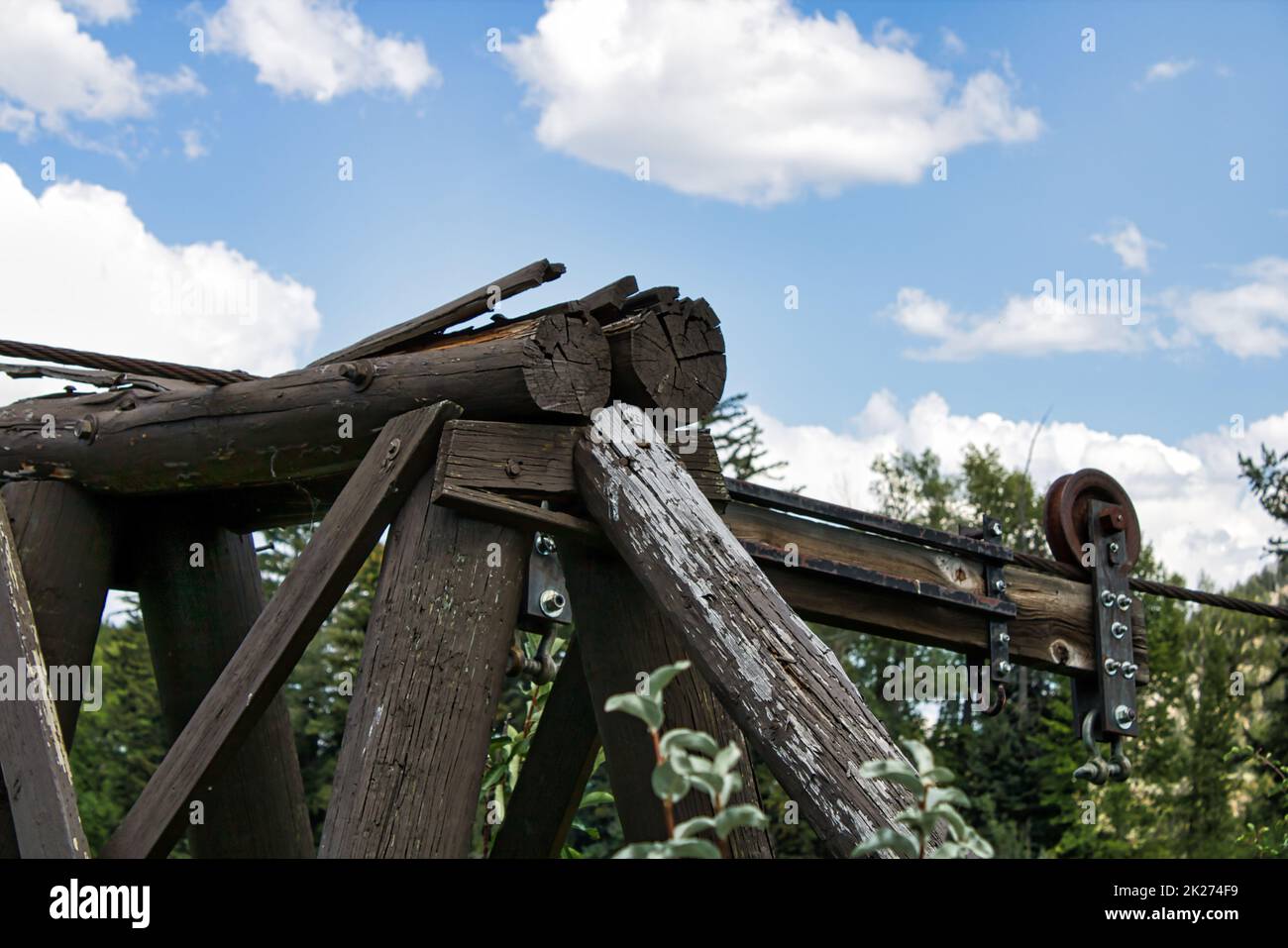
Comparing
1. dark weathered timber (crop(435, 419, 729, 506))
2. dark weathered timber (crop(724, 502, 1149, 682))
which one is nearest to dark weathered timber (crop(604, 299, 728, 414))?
dark weathered timber (crop(435, 419, 729, 506))

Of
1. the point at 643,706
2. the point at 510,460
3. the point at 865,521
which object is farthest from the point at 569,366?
the point at 643,706

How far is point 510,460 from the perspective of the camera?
9.64 ft

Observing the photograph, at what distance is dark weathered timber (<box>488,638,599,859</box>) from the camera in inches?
147

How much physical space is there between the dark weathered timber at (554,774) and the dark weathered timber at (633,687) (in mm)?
493

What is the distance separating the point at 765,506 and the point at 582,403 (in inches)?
38.3

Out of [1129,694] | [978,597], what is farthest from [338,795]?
[1129,694]

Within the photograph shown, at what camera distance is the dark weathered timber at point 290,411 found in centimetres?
294

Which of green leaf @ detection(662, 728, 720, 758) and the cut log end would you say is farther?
the cut log end

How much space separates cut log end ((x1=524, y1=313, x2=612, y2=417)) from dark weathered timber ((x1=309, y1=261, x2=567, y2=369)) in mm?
201

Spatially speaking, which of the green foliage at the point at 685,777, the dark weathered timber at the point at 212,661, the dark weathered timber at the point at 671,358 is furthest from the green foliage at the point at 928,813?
the dark weathered timber at the point at 212,661

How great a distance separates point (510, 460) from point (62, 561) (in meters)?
1.72

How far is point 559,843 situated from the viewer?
153 inches

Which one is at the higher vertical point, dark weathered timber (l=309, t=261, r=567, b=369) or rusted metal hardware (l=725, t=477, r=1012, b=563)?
dark weathered timber (l=309, t=261, r=567, b=369)

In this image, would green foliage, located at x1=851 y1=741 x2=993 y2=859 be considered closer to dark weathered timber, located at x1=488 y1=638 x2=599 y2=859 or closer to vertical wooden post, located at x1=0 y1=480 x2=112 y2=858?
dark weathered timber, located at x1=488 y1=638 x2=599 y2=859
